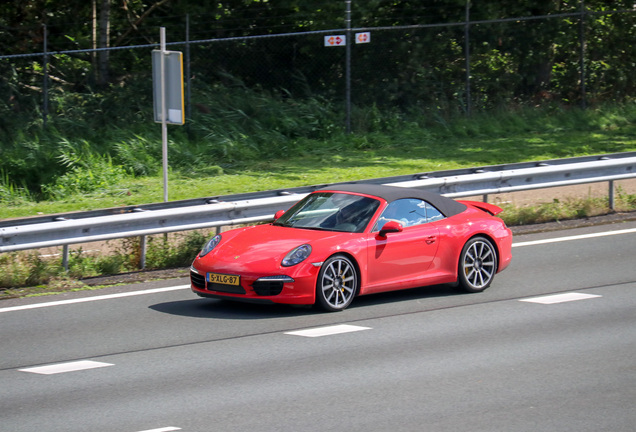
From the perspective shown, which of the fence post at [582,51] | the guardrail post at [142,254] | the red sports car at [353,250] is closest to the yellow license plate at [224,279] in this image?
the red sports car at [353,250]

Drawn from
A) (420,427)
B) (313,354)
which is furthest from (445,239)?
(420,427)

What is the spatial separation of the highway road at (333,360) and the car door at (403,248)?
0.28 metres

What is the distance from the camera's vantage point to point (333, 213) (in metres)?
10.0

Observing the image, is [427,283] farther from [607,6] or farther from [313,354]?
[607,6]

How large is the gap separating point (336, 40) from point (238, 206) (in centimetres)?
866

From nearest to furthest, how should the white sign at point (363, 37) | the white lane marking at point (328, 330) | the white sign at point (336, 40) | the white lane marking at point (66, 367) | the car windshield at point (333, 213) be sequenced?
the white lane marking at point (66, 367)
the white lane marking at point (328, 330)
the car windshield at point (333, 213)
the white sign at point (336, 40)
the white sign at point (363, 37)

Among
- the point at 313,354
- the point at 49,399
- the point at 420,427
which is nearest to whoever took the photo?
the point at 420,427

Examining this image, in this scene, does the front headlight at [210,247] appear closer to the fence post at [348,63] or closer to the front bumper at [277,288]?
the front bumper at [277,288]

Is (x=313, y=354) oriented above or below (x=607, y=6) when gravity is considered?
below

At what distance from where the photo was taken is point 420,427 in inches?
237

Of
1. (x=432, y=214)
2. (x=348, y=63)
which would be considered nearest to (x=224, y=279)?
(x=432, y=214)

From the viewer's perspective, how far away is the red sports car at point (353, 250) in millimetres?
9141

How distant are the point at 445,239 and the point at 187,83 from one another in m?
10.9

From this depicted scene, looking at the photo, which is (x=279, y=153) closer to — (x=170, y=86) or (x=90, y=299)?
(x=170, y=86)
